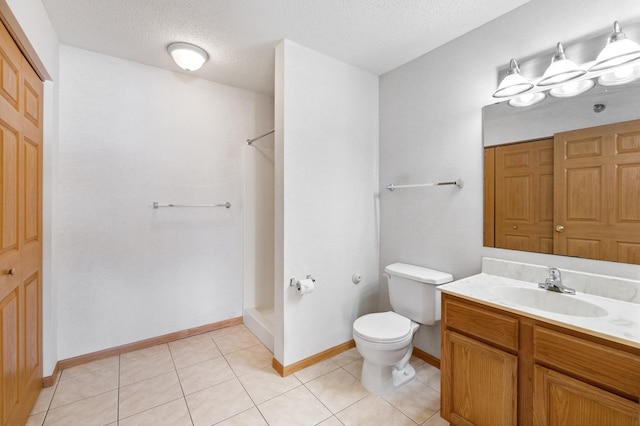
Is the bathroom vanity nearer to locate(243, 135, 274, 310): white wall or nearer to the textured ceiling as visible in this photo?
the textured ceiling

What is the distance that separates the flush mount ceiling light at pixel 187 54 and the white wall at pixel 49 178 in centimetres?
70

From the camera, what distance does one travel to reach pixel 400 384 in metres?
1.94

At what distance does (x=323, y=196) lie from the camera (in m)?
2.29

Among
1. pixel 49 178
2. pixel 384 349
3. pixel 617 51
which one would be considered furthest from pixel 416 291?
pixel 49 178

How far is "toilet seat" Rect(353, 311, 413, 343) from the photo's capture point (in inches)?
70.0

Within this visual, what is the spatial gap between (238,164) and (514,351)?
8.53 ft

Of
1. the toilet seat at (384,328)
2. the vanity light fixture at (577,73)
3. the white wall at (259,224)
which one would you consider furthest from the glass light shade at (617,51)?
the white wall at (259,224)

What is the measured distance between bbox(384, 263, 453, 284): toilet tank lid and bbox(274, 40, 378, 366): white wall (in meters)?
0.39

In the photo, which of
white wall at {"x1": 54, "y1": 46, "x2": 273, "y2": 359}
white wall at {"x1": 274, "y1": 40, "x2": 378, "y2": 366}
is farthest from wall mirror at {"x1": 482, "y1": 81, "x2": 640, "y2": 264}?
white wall at {"x1": 54, "y1": 46, "x2": 273, "y2": 359}

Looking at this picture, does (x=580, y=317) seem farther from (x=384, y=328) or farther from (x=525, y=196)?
(x=384, y=328)

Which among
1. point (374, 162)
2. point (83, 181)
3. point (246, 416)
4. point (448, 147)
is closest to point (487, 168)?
point (448, 147)

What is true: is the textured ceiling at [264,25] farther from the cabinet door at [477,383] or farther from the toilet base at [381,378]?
the toilet base at [381,378]

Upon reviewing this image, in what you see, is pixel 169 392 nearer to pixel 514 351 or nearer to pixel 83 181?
pixel 83 181

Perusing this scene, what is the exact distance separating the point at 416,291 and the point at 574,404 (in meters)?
1.00
